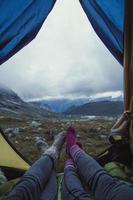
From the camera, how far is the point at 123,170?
3.13 m

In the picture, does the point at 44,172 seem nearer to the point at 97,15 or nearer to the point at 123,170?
the point at 123,170

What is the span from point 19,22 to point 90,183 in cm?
223

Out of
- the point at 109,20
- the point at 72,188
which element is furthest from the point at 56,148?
the point at 109,20

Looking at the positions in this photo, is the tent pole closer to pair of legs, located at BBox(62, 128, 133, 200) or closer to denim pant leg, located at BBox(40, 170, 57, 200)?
pair of legs, located at BBox(62, 128, 133, 200)

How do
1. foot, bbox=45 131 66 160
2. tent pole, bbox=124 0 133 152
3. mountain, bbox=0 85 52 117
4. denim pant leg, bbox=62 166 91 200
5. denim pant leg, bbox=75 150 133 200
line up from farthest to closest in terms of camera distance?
mountain, bbox=0 85 52 117 < tent pole, bbox=124 0 133 152 < foot, bbox=45 131 66 160 < denim pant leg, bbox=62 166 91 200 < denim pant leg, bbox=75 150 133 200

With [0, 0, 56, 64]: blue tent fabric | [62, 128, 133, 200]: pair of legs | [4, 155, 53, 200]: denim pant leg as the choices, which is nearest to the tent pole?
[0, 0, 56, 64]: blue tent fabric

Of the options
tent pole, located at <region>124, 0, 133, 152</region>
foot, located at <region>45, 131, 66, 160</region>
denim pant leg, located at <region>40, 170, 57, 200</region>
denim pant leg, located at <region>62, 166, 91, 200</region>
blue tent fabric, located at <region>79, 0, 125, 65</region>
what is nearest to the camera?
denim pant leg, located at <region>62, 166, 91, 200</region>

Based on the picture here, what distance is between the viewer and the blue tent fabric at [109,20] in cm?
378

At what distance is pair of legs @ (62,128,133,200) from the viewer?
1901 mm

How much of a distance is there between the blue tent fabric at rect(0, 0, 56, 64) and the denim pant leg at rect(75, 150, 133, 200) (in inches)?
66.4

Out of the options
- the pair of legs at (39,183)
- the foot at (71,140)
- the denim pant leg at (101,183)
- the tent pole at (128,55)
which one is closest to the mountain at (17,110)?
the foot at (71,140)

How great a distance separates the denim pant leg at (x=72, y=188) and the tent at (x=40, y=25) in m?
1.08

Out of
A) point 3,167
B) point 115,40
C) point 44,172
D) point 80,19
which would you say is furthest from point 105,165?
point 80,19

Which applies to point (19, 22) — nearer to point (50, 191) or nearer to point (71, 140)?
point (71, 140)
